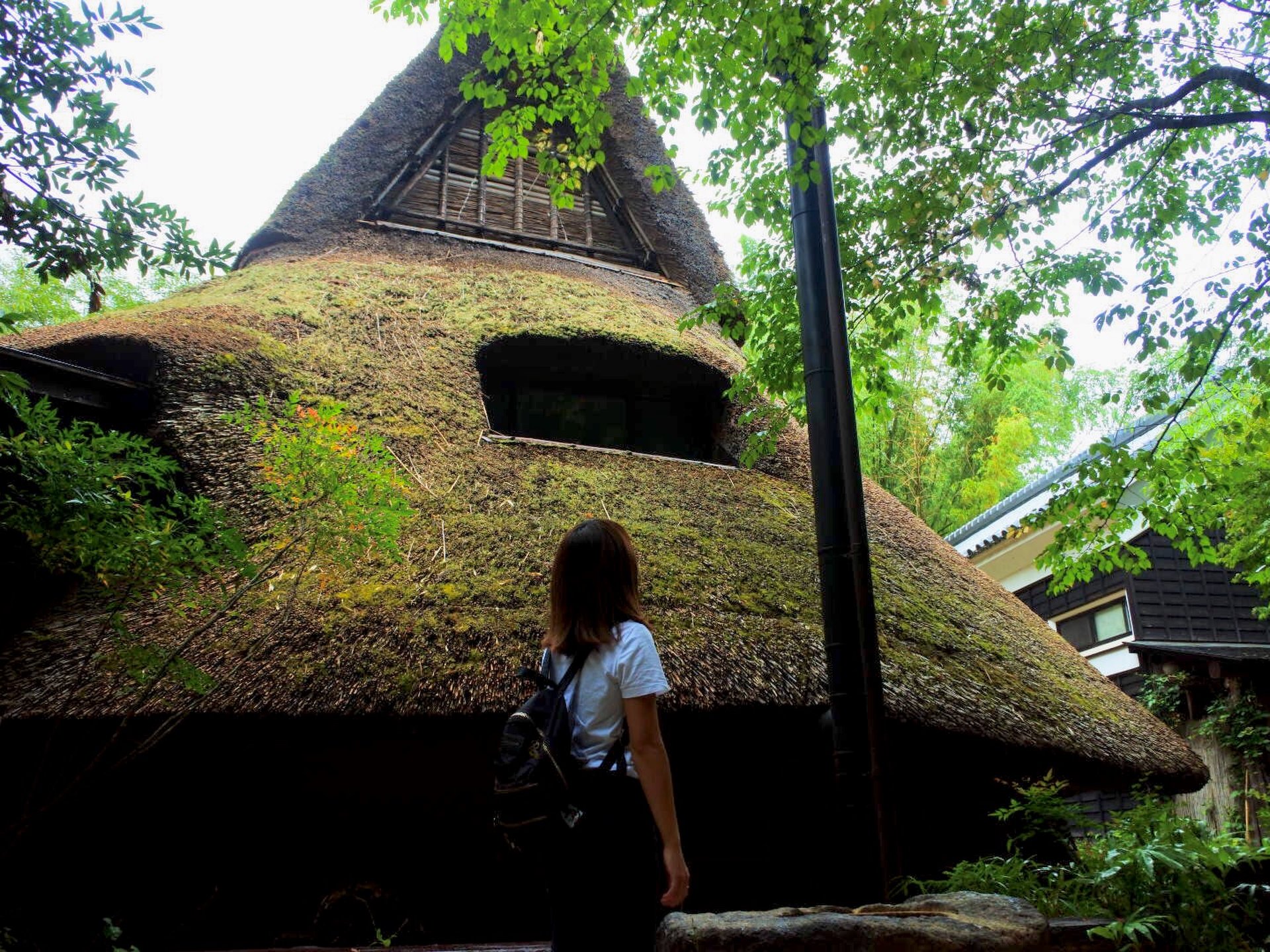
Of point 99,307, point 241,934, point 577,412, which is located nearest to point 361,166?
point 99,307

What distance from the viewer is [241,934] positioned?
3986mm

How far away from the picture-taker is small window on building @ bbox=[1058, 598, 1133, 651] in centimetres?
1091

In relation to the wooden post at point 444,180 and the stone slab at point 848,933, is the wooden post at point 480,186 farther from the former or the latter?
the stone slab at point 848,933

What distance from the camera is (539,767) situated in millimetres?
1760

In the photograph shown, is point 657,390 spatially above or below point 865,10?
below

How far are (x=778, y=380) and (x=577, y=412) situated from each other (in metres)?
2.13

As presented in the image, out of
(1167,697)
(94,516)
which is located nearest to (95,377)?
(94,516)

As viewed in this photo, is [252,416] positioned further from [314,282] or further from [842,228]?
[842,228]

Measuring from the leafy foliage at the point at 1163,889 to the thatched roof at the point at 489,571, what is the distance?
205 cm

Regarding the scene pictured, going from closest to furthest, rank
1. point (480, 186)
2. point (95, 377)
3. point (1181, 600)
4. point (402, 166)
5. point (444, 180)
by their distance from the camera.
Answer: point (95, 377) < point (402, 166) < point (444, 180) < point (480, 186) < point (1181, 600)

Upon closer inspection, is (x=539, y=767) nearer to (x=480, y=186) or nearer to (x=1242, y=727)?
(x=480, y=186)

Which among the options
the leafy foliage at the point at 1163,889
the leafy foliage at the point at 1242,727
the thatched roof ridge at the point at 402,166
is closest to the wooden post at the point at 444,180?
the thatched roof ridge at the point at 402,166

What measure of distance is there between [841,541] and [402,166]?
7028 mm

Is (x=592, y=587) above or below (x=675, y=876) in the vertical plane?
above
